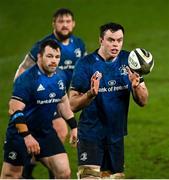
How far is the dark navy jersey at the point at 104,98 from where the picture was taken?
9250mm

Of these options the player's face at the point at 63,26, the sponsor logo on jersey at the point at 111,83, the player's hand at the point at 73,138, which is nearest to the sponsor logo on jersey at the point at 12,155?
the player's hand at the point at 73,138

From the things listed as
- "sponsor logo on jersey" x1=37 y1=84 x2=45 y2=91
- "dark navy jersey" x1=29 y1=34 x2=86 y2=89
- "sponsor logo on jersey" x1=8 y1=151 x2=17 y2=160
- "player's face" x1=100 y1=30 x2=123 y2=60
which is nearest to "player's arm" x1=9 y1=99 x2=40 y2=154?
"sponsor logo on jersey" x1=37 y1=84 x2=45 y2=91

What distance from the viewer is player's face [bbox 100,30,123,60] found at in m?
9.20

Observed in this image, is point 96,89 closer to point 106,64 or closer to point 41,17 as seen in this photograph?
point 106,64

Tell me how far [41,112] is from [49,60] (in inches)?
25.2

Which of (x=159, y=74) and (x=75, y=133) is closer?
(x=75, y=133)

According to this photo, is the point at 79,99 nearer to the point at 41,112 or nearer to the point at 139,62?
the point at 139,62

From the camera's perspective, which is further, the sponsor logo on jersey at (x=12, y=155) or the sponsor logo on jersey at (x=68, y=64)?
the sponsor logo on jersey at (x=68, y=64)

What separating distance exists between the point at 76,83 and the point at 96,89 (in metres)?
0.52

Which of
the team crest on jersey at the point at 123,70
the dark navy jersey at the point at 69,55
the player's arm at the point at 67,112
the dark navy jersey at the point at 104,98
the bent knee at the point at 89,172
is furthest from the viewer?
the dark navy jersey at the point at 69,55

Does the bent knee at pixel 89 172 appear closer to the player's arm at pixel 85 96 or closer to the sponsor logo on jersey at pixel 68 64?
the player's arm at pixel 85 96

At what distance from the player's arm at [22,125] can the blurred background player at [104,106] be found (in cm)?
54

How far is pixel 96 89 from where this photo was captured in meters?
8.77

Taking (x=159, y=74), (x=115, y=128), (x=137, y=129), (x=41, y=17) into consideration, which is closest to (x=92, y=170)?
(x=115, y=128)
